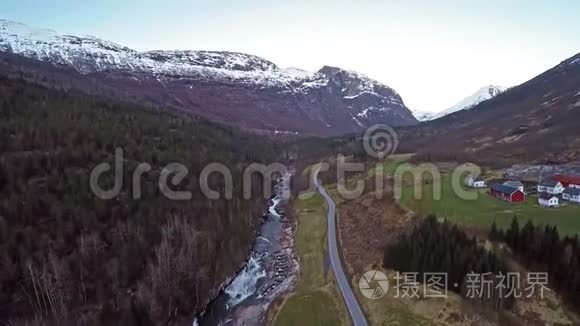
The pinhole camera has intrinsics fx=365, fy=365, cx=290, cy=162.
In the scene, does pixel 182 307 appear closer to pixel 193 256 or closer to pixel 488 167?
pixel 193 256

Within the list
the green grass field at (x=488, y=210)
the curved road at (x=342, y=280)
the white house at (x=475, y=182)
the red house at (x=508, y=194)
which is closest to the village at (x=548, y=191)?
the red house at (x=508, y=194)

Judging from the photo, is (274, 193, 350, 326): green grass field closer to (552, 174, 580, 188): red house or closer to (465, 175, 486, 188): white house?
(465, 175, 486, 188): white house

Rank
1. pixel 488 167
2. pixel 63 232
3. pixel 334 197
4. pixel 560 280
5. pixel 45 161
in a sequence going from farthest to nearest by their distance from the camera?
→ pixel 334 197, pixel 488 167, pixel 45 161, pixel 63 232, pixel 560 280

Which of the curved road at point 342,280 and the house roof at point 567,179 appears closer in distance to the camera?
the curved road at point 342,280

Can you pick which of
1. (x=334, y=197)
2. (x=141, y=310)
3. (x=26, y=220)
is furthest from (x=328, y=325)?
(x=334, y=197)

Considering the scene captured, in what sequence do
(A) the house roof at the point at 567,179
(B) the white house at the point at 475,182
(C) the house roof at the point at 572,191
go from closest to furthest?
(C) the house roof at the point at 572,191, (A) the house roof at the point at 567,179, (B) the white house at the point at 475,182

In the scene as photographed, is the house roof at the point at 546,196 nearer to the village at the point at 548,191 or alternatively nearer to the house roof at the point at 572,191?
the village at the point at 548,191

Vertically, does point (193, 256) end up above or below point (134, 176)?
below
